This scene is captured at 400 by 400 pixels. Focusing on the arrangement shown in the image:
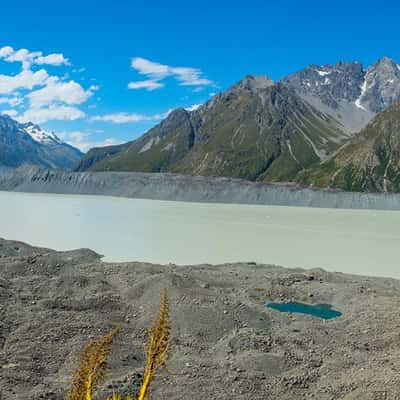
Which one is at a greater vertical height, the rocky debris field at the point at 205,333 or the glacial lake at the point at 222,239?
the glacial lake at the point at 222,239

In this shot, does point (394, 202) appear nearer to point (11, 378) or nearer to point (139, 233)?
point (139, 233)

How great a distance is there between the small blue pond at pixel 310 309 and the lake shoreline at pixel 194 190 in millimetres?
81743

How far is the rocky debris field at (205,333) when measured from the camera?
12.6 meters

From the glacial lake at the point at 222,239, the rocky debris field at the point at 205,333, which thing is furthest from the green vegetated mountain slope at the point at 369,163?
the rocky debris field at the point at 205,333

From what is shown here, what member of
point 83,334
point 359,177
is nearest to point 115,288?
point 83,334

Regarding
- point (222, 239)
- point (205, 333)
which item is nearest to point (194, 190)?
point (222, 239)

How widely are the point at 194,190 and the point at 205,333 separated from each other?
101041 mm

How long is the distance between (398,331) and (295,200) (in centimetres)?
9033

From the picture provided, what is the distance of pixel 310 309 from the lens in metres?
21.3

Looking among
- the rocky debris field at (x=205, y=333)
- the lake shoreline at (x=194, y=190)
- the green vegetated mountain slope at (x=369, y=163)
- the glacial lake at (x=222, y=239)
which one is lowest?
the rocky debris field at (x=205, y=333)

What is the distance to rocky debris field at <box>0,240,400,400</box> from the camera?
12578mm

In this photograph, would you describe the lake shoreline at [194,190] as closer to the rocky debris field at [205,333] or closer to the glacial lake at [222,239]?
the glacial lake at [222,239]

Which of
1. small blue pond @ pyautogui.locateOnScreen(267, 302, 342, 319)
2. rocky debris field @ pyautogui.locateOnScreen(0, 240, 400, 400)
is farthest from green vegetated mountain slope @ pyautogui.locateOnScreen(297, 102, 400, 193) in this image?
small blue pond @ pyautogui.locateOnScreen(267, 302, 342, 319)

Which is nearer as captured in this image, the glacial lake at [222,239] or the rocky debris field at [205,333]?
the rocky debris field at [205,333]
